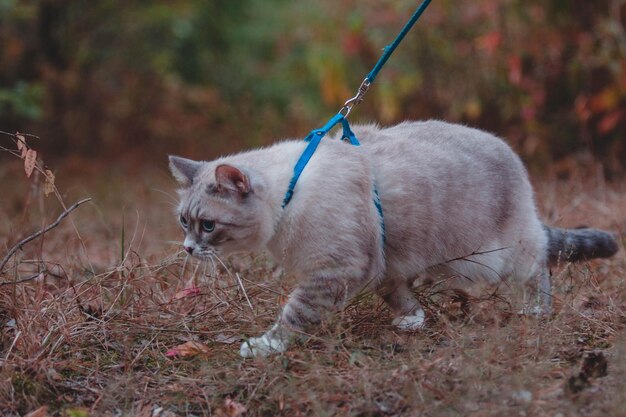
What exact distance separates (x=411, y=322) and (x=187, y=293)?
1.02m

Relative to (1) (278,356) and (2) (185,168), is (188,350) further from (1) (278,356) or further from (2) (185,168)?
(2) (185,168)

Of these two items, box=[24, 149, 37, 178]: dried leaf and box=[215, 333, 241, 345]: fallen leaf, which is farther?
box=[215, 333, 241, 345]: fallen leaf

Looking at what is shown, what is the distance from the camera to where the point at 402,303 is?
11.5 feet

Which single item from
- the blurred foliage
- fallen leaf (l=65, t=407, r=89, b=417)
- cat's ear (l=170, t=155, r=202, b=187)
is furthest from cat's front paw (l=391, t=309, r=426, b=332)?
the blurred foliage

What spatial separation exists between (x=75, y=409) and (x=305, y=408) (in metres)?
0.79

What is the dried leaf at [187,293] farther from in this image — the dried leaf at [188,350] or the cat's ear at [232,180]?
the cat's ear at [232,180]

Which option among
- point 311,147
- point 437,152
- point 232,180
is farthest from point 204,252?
point 437,152

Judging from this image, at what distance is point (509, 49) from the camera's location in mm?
7098

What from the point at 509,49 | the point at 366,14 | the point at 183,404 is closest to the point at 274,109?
the point at 366,14

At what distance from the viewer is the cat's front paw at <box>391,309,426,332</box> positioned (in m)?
3.21

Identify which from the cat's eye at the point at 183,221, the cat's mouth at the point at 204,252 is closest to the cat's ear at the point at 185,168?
the cat's eye at the point at 183,221

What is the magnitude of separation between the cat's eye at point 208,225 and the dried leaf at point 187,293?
1.20 feet

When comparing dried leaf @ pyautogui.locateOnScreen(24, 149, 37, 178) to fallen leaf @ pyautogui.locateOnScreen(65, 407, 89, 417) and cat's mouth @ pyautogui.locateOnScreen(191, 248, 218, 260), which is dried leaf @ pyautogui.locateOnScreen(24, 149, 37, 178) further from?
fallen leaf @ pyautogui.locateOnScreen(65, 407, 89, 417)

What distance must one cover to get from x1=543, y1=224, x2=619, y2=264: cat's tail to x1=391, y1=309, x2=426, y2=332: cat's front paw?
0.88 meters
